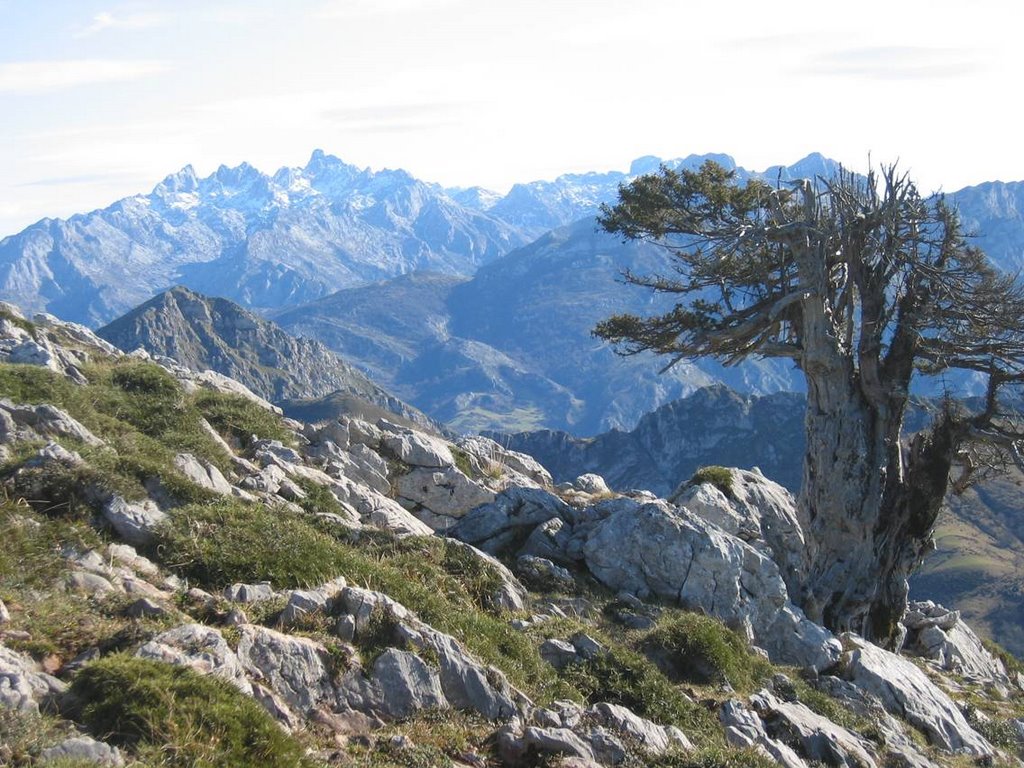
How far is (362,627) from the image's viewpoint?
12539mm

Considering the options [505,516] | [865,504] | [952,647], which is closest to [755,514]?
[865,504]

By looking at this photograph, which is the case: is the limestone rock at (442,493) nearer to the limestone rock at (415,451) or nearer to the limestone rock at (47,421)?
the limestone rock at (415,451)

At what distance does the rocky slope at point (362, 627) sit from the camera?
991 centimetres

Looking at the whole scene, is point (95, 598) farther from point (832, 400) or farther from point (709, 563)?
point (832, 400)

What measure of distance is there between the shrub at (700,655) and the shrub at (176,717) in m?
8.52

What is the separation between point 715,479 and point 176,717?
2098cm

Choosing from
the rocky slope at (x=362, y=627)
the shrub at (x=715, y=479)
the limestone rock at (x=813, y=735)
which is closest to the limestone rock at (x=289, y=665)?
the rocky slope at (x=362, y=627)

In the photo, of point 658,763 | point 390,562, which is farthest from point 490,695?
point 390,562

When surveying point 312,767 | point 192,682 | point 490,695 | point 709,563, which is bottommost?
point 709,563

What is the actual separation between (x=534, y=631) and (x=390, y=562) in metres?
2.79

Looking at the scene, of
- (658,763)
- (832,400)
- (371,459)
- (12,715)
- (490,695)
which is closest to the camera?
(12,715)

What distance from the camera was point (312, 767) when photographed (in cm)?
931

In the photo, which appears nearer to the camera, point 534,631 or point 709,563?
point 534,631

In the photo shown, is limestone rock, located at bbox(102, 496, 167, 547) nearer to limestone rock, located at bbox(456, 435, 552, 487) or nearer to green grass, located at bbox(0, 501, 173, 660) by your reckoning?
green grass, located at bbox(0, 501, 173, 660)
